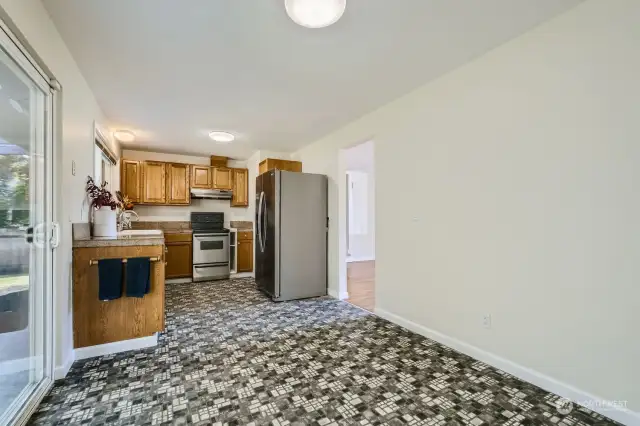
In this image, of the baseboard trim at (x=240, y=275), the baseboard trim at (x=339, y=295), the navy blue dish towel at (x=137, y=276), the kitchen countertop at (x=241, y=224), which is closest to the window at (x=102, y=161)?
the navy blue dish towel at (x=137, y=276)

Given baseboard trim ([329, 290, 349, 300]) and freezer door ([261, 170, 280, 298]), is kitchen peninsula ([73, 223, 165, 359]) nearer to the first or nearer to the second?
freezer door ([261, 170, 280, 298])

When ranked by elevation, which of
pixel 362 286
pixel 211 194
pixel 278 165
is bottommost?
pixel 362 286

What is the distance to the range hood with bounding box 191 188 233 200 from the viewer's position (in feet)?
18.4

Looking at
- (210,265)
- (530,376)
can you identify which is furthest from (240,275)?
(530,376)

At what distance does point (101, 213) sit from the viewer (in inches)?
110

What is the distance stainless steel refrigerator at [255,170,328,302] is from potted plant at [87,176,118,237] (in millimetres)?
1840

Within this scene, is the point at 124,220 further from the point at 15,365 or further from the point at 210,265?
the point at 15,365

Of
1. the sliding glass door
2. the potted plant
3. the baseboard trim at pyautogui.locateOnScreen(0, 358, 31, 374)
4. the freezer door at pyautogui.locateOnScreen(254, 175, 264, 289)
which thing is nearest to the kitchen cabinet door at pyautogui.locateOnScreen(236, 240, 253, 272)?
the freezer door at pyautogui.locateOnScreen(254, 175, 264, 289)

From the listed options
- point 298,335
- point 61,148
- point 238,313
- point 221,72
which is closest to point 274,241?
point 238,313

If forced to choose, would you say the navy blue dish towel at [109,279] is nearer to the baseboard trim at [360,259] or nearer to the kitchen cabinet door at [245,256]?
the kitchen cabinet door at [245,256]

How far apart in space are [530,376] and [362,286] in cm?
305

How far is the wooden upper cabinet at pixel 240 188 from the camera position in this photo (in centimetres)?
595

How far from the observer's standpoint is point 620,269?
1.64 m

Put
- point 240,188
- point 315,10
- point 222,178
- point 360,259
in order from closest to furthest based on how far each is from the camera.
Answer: point 315,10 < point 222,178 < point 240,188 < point 360,259
